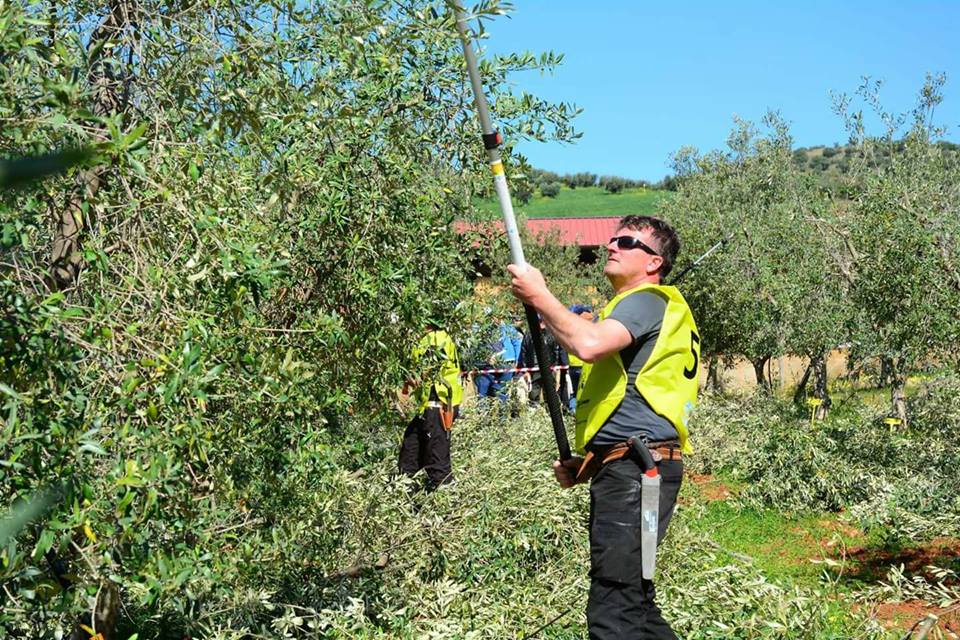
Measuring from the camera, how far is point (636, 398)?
14.1 ft

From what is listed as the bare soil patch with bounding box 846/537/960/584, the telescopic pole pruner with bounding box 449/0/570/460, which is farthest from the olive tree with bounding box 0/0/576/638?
the bare soil patch with bounding box 846/537/960/584

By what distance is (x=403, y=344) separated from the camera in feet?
20.1

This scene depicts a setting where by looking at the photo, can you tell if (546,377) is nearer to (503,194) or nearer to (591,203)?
(503,194)

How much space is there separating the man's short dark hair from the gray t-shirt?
0.38 metres

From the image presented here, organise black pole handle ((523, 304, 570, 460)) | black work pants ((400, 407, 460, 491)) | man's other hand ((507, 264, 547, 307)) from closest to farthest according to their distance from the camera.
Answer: man's other hand ((507, 264, 547, 307)), black pole handle ((523, 304, 570, 460)), black work pants ((400, 407, 460, 491))

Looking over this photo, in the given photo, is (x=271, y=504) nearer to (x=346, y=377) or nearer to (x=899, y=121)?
(x=346, y=377)

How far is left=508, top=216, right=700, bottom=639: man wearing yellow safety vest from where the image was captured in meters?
4.14

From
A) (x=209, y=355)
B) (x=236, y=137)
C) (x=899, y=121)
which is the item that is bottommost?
(x=209, y=355)

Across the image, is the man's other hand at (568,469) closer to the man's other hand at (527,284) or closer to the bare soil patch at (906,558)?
the man's other hand at (527,284)

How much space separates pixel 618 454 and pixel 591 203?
72.7m

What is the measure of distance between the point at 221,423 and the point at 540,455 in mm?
6672

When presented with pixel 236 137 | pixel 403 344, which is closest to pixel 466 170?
pixel 403 344

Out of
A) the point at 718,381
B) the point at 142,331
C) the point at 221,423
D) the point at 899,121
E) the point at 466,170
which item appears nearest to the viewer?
the point at 142,331

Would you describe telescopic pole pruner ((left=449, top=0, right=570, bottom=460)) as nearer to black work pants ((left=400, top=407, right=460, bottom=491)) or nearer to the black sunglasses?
the black sunglasses
